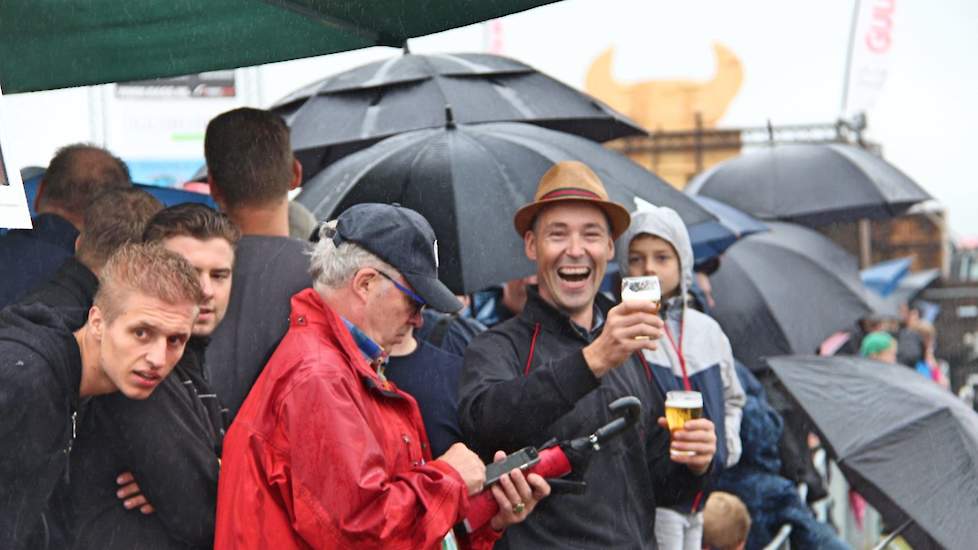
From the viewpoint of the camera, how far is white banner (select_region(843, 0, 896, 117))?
91.4 ft

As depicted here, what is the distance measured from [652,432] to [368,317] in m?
1.38

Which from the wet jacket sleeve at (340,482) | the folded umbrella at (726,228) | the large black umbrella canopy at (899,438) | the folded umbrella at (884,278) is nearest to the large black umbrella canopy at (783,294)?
the folded umbrella at (726,228)

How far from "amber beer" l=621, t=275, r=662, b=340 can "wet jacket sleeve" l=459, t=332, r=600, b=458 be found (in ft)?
0.71

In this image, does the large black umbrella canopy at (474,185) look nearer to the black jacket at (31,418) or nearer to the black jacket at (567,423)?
the black jacket at (567,423)

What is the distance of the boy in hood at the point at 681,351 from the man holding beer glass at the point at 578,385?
16cm

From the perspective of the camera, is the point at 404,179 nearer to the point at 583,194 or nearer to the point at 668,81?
the point at 583,194

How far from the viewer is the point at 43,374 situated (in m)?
3.04

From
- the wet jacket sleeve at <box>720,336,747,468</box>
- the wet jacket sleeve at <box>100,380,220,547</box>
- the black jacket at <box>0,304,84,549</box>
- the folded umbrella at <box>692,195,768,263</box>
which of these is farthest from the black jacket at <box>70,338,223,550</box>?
the folded umbrella at <box>692,195,768,263</box>

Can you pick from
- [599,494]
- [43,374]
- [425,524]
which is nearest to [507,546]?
[599,494]

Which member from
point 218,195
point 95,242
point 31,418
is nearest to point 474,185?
point 218,195

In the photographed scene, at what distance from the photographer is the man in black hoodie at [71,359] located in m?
2.99

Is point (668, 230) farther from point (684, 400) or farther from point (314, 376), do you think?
point (314, 376)

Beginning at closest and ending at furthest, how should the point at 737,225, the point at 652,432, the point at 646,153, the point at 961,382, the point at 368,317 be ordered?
the point at 368,317 → the point at 652,432 → the point at 737,225 → the point at 961,382 → the point at 646,153

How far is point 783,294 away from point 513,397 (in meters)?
5.68
